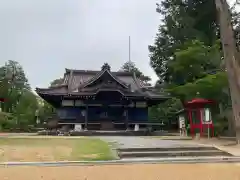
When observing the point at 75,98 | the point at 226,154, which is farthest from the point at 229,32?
the point at 75,98

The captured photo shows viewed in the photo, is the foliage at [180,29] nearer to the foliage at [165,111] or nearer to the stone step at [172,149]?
the foliage at [165,111]

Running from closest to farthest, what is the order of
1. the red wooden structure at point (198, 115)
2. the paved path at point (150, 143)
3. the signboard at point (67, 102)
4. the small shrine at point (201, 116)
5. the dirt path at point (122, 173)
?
the dirt path at point (122, 173), the paved path at point (150, 143), the small shrine at point (201, 116), the red wooden structure at point (198, 115), the signboard at point (67, 102)

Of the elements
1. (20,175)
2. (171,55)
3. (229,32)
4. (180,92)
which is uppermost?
(171,55)

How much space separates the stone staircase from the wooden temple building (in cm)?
1603

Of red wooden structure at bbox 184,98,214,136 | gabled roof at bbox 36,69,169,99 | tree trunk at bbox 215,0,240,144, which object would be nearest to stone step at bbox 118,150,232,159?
tree trunk at bbox 215,0,240,144

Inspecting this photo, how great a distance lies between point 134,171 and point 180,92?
15.5 m

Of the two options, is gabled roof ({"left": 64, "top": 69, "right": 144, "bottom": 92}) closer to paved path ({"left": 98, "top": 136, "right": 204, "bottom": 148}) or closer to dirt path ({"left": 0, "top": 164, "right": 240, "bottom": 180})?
paved path ({"left": 98, "top": 136, "right": 204, "bottom": 148})

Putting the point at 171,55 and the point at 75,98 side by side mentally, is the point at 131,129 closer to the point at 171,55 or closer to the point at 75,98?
the point at 75,98

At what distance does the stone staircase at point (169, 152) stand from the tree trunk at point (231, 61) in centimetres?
287

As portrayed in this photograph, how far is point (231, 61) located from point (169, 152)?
219 inches

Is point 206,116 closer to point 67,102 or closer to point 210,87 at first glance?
point 210,87

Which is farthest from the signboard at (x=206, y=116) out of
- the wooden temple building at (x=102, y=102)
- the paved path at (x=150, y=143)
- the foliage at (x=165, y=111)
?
the foliage at (x=165, y=111)

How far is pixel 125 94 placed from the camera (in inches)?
1091

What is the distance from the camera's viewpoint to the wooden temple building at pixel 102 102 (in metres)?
27.6
